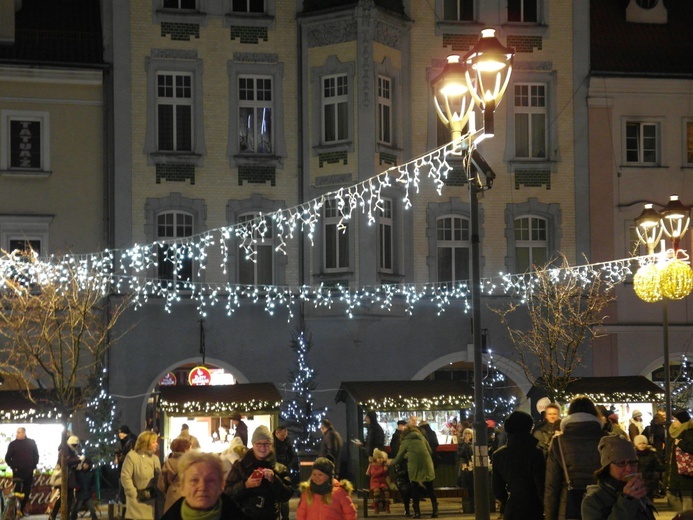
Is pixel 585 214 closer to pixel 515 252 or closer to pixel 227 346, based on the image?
pixel 515 252

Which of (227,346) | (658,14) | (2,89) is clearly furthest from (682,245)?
(2,89)

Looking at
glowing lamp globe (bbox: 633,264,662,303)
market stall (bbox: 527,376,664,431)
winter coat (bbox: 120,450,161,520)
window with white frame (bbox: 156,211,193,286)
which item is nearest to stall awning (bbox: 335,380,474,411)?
market stall (bbox: 527,376,664,431)

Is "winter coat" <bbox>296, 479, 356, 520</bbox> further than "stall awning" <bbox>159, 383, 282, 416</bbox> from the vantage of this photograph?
No

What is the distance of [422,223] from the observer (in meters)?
34.6

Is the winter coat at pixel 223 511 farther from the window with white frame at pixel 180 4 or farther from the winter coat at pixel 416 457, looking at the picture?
the window with white frame at pixel 180 4

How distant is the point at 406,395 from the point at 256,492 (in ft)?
62.3

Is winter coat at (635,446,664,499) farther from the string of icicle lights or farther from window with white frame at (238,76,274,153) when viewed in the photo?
window with white frame at (238,76,274,153)

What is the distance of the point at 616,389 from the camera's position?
105 feet

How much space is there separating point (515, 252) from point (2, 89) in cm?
1343

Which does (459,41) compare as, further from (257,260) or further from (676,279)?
(676,279)

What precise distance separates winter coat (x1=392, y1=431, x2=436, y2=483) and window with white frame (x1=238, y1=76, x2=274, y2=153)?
38.8ft

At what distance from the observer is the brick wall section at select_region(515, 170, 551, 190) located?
3522 centimetres

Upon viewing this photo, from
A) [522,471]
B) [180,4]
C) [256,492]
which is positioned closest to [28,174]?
[180,4]

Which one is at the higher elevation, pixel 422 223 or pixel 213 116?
pixel 213 116
